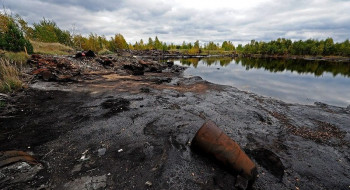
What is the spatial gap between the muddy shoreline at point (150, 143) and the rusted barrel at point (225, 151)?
0.77ft

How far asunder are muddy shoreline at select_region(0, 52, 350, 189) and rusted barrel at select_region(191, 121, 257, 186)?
0.77 ft

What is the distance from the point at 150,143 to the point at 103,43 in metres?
78.5

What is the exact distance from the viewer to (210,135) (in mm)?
3125

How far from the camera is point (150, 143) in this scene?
387 centimetres

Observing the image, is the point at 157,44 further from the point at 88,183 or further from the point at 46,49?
the point at 88,183

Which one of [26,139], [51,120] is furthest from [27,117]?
[26,139]

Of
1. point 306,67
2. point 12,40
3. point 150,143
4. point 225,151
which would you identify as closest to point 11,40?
point 12,40

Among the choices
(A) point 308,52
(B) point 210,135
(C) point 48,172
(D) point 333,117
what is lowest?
(D) point 333,117

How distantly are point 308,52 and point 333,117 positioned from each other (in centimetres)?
10379

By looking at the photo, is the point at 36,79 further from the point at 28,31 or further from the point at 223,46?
the point at 223,46

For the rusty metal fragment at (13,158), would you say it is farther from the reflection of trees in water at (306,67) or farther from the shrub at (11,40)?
the reflection of trees in water at (306,67)

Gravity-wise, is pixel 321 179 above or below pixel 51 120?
below

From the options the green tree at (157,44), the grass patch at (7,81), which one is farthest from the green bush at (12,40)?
the green tree at (157,44)

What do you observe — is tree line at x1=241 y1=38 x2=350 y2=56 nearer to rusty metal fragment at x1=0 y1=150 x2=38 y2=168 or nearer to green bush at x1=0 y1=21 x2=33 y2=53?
rusty metal fragment at x1=0 y1=150 x2=38 y2=168
